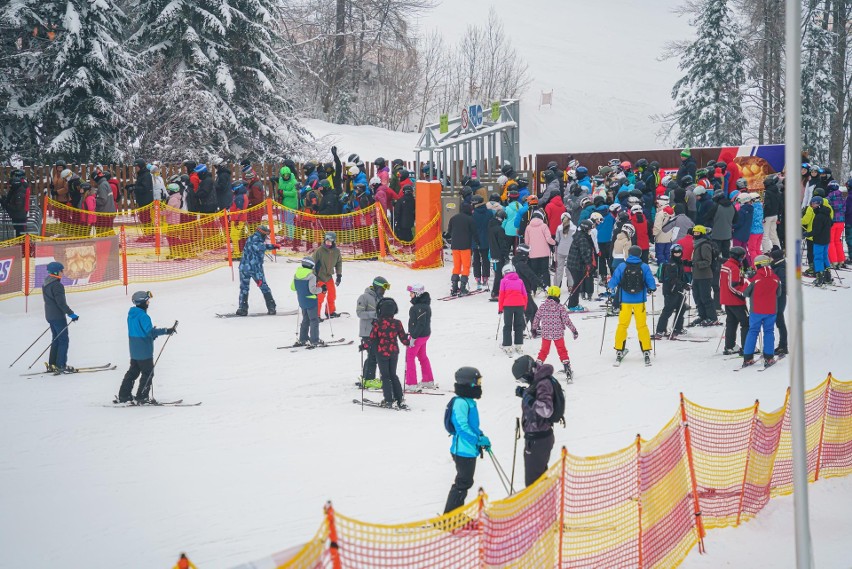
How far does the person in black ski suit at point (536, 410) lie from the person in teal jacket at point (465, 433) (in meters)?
0.42

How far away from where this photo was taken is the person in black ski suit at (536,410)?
358 inches

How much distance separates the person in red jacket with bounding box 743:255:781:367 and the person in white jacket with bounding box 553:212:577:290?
A: 4422 mm

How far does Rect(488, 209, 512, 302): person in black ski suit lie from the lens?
61.3 ft

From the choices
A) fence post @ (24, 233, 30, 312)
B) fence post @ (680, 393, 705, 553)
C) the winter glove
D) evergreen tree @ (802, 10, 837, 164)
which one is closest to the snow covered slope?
evergreen tree @ (802, 10, 837, 164)

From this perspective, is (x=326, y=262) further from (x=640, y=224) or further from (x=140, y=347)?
(x=640, y=224)

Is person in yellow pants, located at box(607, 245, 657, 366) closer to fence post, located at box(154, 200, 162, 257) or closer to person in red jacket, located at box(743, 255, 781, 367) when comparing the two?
person in red jacket, located at box(743, 255, 781, 367)

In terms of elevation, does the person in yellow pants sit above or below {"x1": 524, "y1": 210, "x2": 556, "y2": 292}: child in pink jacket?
below

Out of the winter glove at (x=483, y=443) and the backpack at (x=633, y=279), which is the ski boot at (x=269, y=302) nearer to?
the backpack at (x=633, y=279)

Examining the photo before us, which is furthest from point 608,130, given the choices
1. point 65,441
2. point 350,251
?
point 65,441

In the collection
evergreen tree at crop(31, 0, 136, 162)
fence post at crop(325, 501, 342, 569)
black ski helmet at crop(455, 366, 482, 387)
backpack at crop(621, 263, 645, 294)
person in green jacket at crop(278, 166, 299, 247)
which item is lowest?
fence post at crop(325, 501, 342, 569)

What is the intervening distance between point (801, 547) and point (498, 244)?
11540mm

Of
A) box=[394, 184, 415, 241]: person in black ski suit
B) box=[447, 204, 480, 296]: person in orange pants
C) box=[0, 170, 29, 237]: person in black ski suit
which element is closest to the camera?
box=[447, 204, 480, 296]: person in orange pants

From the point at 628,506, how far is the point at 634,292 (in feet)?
20.6

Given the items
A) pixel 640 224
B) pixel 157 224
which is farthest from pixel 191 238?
pixel 640 224
